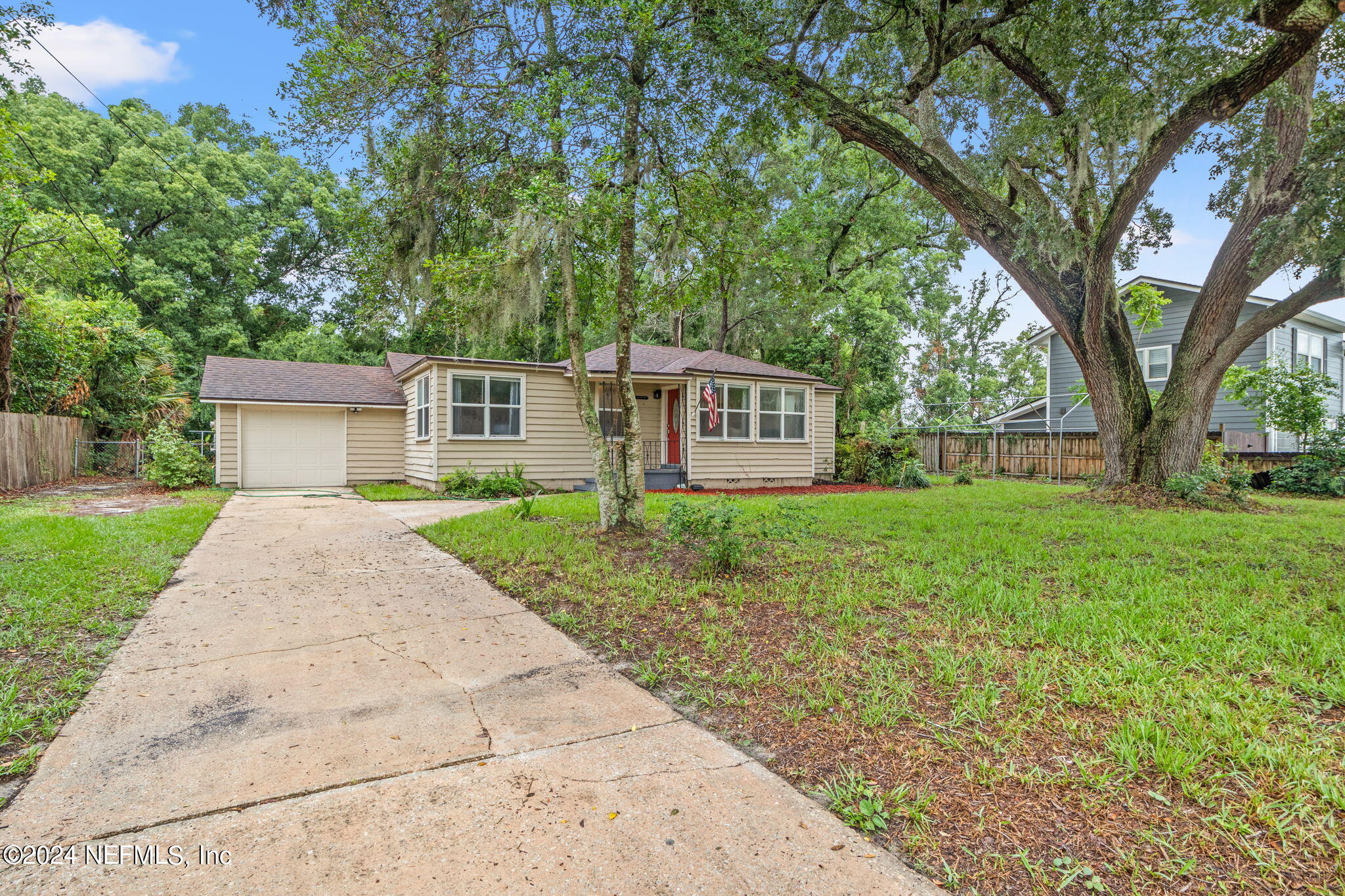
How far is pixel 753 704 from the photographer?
279 centimetres

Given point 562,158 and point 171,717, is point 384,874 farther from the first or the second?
point 562,158

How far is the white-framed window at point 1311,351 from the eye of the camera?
16.3 metres

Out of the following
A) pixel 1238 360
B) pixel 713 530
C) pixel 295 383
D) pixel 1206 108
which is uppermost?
pixel 1206 108

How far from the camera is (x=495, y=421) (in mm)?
12164

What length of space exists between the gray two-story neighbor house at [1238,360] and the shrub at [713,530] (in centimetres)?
1347

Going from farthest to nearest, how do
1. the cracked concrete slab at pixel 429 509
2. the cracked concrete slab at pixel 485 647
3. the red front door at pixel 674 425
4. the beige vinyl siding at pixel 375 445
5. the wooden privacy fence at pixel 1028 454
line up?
the wooden privacy fence at pixel 1028 454
the beige vinyl siding at pixel 375 445
the red front door at pixel 674 425
the cracked concrete slab at pixel 429 509
the cracked concrete slab at pixel 485 647

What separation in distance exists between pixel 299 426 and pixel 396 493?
380cm

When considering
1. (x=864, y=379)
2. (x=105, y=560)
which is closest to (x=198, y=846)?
(x=105, y=560)

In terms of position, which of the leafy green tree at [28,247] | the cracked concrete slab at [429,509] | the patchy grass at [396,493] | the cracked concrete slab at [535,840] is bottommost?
the cracked concrete slab at [535,840]

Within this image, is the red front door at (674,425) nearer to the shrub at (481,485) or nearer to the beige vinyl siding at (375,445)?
the shrub at (481,485)

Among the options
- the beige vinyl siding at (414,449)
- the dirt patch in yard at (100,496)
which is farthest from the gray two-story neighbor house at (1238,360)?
the dirt patch in yard at (100,496)

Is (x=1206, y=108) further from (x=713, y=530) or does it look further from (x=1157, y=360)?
(x=1157, y=360)

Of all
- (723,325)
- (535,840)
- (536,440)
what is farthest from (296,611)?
(723,325)

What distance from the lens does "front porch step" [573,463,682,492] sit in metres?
12.7
